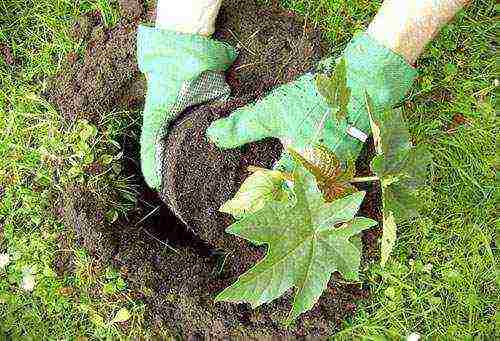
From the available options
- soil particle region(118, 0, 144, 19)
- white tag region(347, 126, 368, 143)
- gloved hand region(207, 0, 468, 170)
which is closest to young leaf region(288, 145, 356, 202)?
gloved hand region(207, 0, 468, 170)

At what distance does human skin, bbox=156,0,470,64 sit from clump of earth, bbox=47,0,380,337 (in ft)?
0.54

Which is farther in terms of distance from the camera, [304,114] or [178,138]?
[178,138]

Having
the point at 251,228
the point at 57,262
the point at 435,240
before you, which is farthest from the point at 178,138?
the point at 435,240

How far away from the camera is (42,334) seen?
1925 mm

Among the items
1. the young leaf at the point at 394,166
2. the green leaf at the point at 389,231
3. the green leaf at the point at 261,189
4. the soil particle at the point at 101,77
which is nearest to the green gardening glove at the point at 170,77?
Result: the soil particle at the point at 101,77

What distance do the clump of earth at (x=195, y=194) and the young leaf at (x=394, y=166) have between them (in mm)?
453

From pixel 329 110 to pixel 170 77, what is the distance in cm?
42

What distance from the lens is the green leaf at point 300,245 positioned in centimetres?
117

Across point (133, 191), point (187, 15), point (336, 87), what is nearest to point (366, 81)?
point (336, 87)

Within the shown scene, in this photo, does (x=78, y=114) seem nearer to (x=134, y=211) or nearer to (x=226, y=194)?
(x=134, y=211)

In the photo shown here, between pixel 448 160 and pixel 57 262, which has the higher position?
pixel 448 160

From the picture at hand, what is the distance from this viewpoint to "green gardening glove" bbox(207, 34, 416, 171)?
5.23 ft

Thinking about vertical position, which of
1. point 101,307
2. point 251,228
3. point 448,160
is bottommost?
point 101,307

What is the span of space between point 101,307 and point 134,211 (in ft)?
0.97
